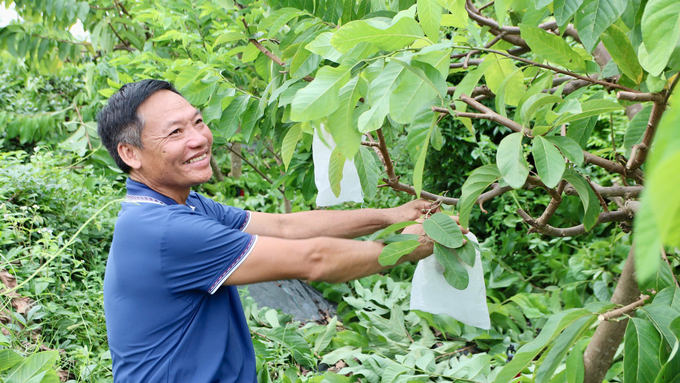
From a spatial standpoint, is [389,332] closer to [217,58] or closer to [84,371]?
[84,371]

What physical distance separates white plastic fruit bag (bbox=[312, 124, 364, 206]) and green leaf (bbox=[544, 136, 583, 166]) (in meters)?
0.76

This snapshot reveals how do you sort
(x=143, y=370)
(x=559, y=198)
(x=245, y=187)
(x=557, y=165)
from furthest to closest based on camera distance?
1. (x=245, y=187)
2. (x=143, y=370)
3. (x=559, y=198)
4. (x=557, y=165)

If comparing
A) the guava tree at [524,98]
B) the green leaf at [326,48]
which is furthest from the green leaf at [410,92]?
the green leaf at [326,48]

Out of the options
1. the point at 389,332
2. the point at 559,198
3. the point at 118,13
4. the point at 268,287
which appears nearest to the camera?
the point at 559,198

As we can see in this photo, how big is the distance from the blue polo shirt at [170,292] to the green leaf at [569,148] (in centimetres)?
82

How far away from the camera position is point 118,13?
4.33m

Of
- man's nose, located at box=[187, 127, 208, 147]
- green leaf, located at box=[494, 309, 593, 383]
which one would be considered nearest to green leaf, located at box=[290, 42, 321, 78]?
man's nose, located at box=[187, 127, 208, 147]

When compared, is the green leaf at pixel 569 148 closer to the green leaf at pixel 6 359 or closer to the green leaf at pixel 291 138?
the green leaf at pixel 291 138

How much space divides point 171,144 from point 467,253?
90cm

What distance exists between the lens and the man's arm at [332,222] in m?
1.76

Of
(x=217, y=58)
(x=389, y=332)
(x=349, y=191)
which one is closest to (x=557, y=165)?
(x=349, y=191)

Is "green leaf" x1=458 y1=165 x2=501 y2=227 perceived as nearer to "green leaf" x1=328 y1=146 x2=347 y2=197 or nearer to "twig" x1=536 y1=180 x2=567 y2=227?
"twig" x1=536 y1=180 x2=567 y2=227

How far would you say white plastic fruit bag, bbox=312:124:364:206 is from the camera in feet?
5.17

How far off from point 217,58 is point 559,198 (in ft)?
5.34
